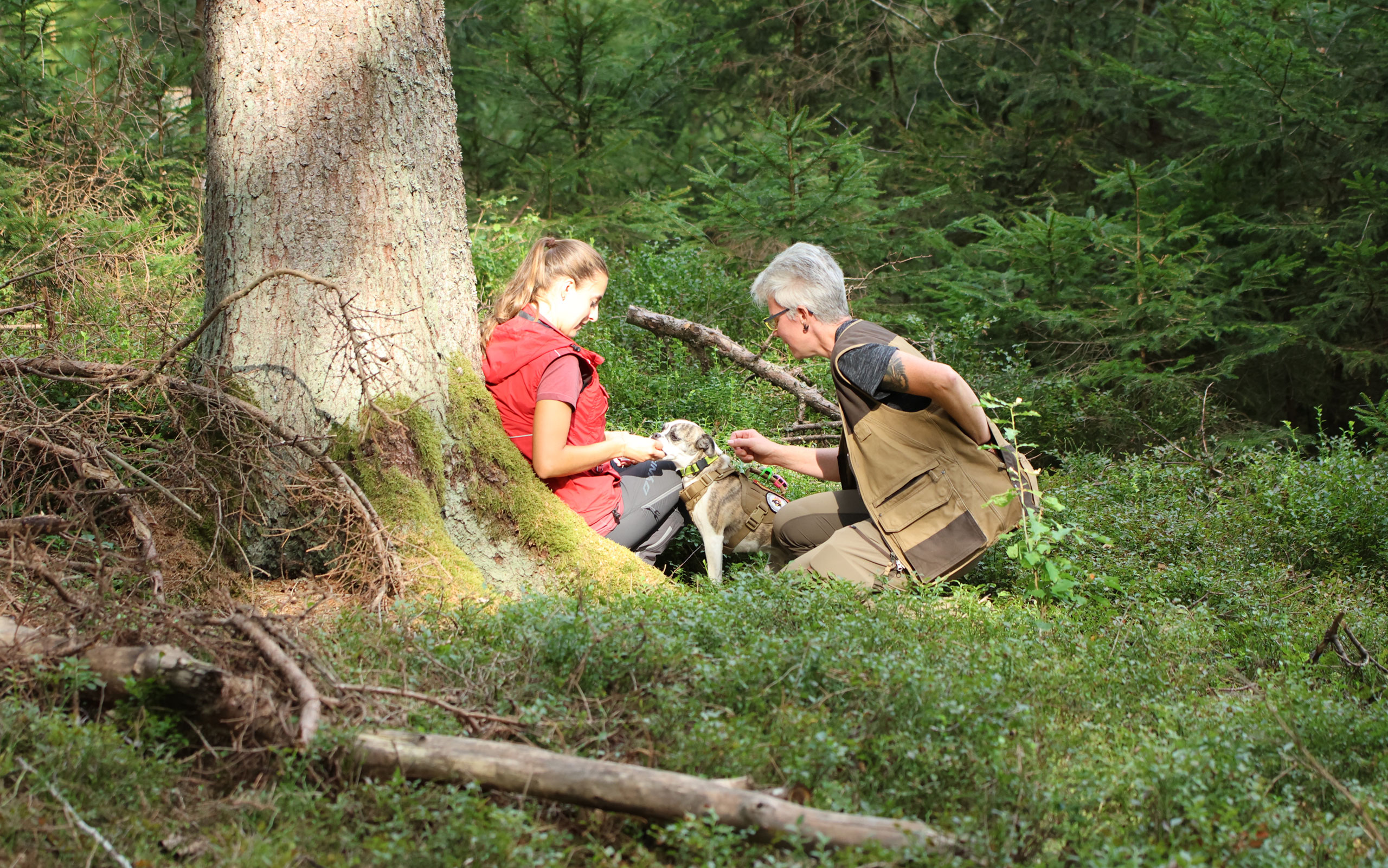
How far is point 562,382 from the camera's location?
4.38m

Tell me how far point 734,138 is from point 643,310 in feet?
33.4

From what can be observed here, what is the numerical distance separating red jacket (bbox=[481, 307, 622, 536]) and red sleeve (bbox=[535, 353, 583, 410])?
0.04 m

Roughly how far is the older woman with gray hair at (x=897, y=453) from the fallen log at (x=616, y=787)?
2100 mm

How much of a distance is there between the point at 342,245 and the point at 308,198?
0.76 feet

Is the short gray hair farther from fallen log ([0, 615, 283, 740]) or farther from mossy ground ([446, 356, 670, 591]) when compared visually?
fallen log ([0, 615, 283, 740])

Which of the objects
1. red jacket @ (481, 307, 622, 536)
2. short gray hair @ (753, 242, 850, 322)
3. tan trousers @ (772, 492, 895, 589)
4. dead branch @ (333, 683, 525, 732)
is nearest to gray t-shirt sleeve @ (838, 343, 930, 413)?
short gray hair @ (753, 242, 850, 322)

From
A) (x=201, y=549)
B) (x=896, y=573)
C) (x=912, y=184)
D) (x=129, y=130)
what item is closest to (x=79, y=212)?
(x=129, y=130)

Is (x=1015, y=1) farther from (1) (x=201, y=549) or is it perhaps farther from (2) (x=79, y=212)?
(1) (x=201, y=549)

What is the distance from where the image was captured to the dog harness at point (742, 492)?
5.04 m

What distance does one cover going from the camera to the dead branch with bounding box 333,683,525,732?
2828mm

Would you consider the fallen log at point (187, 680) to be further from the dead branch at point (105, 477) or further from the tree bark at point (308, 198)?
the tree bark at point (308, 198)

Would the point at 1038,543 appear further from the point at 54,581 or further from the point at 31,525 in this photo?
the point at 31,525

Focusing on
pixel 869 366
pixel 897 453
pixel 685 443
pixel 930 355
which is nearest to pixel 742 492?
pixel 685 443

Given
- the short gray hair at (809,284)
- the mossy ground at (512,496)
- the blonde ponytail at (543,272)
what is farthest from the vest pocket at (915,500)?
the blonde ponytail at (543,272)
